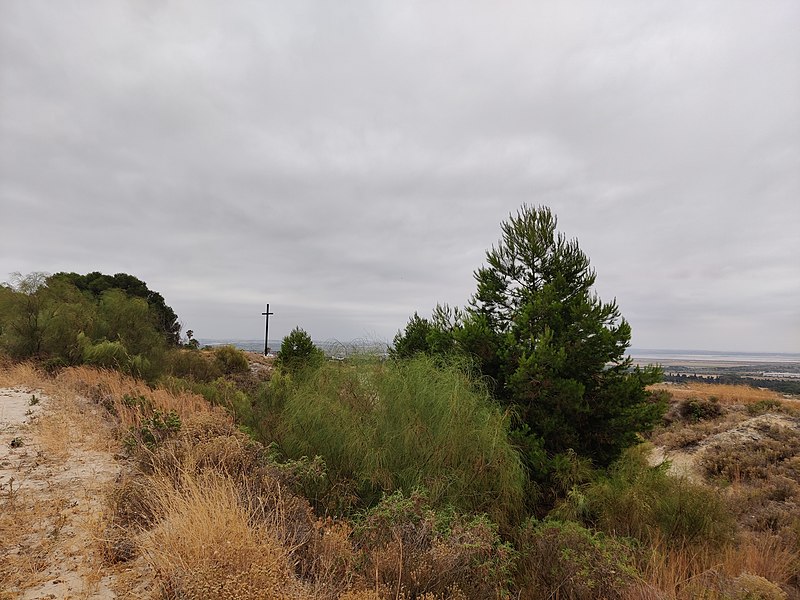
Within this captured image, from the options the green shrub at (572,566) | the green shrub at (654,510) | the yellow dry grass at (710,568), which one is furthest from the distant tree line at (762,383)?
the green shrub at (572,566)

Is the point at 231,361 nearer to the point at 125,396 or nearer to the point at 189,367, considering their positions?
the point at 189,367

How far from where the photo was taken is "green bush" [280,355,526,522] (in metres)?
5.95

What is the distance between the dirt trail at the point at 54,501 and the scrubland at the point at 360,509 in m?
0.03

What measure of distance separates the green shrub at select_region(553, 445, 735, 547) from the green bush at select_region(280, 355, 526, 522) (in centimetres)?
123

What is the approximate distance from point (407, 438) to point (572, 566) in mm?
2588

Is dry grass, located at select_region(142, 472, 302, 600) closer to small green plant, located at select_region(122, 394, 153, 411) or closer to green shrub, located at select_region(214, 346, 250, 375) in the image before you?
small green plant, located at select_region(122, 394, 153, 411)

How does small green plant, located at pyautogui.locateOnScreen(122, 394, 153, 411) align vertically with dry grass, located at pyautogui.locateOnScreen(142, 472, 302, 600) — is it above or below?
above

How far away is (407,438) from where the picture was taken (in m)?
6.27

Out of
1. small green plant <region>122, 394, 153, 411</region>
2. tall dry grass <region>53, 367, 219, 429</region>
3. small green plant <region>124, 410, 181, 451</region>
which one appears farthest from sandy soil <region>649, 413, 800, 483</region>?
small green plant <region>122, 394, 153, 411</region>

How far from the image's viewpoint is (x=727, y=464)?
12.4 m

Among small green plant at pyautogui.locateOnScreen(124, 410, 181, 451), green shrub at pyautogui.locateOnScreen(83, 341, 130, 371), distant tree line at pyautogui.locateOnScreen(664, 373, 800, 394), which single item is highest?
green shrub at pyautogui.locateOnScreen(83, 341, 130, 371)

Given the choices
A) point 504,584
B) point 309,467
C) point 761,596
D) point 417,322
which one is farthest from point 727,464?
point 309,467

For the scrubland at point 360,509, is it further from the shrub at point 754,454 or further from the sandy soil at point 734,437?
the sandy soil at point 734,437

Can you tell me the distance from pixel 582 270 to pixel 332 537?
813cm
